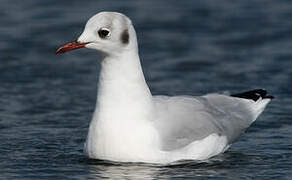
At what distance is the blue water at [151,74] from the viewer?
9141 mm

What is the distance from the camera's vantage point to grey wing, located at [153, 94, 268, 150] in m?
8.99

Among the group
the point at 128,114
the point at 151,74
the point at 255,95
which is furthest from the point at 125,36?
the point at 151,74

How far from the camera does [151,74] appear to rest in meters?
13.5

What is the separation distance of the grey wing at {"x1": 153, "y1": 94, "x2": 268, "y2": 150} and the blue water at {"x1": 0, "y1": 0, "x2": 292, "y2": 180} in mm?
260

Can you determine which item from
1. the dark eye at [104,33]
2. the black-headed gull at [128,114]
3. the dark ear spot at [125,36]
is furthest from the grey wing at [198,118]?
the dark eye at [104,33]

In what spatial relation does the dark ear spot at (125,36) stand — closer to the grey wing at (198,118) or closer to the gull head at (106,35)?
the gull head at (106,35)

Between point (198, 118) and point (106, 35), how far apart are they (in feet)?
4.49

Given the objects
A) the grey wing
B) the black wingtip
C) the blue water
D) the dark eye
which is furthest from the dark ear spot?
the black wingtip

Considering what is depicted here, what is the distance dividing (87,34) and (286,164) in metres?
2.41

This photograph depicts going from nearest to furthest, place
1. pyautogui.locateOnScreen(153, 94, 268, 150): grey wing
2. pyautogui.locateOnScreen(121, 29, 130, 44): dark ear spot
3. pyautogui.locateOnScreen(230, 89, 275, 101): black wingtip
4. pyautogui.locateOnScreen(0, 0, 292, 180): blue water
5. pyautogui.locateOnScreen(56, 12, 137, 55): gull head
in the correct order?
pyautogui.locateOnScreen(56, 12, 137, 55): gull head, pyautogui.locateOnScreen(121, 29, 130, 44): dark ear spot, pyautogui.locateOnScreen(153, 94, 268, 150): grey wing, pyautogui.locateOnScreen(0, 0, 292, 180): blue water, pyautogui.locateOnScreen(230, 89, 275, 101): black wingtip

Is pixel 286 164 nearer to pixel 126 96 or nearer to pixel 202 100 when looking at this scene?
pixel 202 100

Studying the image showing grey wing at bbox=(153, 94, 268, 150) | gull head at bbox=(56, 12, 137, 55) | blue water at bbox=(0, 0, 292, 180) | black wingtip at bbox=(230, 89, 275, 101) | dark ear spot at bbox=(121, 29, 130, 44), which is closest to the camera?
gull head at bbox=(56, 12, 137, 55)

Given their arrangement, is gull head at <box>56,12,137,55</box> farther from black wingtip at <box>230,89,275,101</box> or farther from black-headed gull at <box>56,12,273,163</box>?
black wingtip at <box>230,89,275,101</box>

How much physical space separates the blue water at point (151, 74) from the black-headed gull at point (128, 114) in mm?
166
